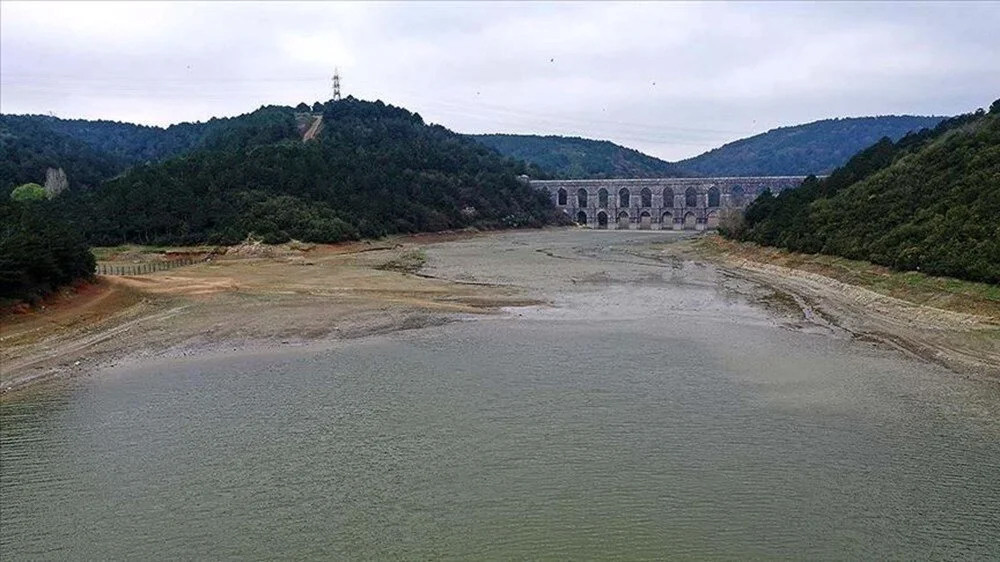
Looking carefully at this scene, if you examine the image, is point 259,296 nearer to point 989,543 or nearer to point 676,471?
point 676,471

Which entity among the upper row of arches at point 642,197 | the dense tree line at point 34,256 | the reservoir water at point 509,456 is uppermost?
the upper row of arches at point 642,197

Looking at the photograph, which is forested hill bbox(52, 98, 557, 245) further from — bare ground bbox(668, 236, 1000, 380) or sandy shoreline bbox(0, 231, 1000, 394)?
bare ground bbox(668, 236, 1000, 380)

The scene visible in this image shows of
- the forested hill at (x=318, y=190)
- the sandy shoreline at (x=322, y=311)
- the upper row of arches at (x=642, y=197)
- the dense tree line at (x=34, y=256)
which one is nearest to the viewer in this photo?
the sandy shoreline at (x=322, y=311)

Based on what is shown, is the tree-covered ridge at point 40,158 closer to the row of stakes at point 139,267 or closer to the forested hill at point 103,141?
the forested hill at point 103,141

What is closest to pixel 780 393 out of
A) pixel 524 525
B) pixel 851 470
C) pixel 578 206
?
pixel 851 470

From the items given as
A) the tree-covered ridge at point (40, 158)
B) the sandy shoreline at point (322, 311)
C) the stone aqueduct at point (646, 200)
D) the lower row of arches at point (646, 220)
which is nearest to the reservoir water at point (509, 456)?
the sandy shoreline at point (322, 311)

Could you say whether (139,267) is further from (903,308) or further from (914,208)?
(914,208)

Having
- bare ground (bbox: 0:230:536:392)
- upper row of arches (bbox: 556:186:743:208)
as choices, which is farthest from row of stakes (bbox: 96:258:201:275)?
upper row of arches (bbox: 556:186:743:208)
